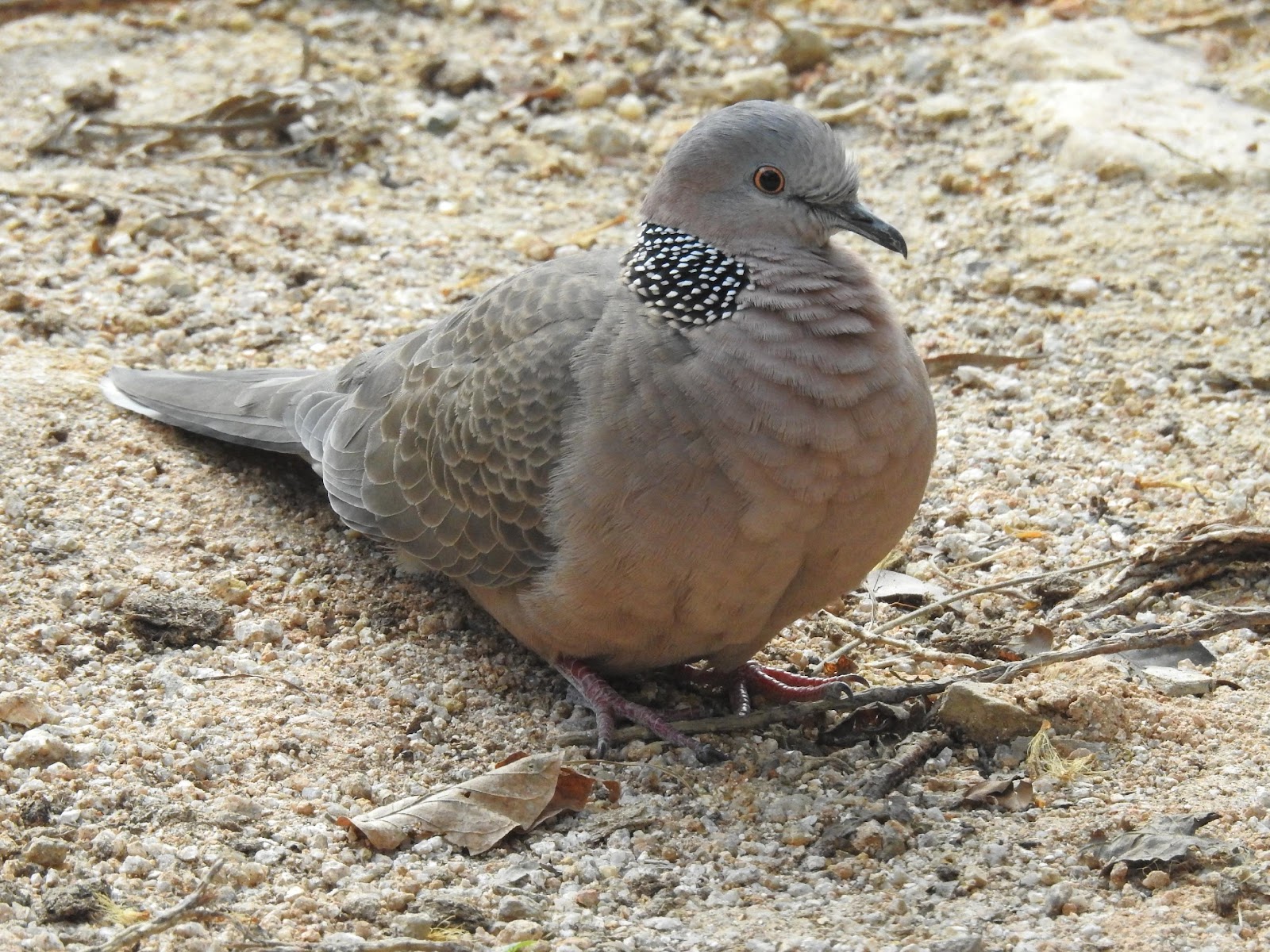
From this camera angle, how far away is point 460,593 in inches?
201

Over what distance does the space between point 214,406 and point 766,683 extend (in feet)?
6.89

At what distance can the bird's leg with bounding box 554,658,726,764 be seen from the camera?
4332mm

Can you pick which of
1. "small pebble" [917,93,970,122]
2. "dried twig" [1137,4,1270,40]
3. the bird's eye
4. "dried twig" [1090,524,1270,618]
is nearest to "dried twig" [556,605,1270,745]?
"dried twig" [1090,524,1270,618]

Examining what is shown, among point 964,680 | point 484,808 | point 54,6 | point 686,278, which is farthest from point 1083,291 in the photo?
point 54,6

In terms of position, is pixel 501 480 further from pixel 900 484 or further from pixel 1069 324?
pixel 1069 324

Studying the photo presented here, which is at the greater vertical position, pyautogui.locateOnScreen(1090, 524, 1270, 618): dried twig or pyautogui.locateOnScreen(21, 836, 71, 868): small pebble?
pyautogui.locateOnScreen(1090, 524, 1270, 618): dried twig

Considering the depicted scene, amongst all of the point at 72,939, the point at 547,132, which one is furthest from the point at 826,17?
the point at 72,939

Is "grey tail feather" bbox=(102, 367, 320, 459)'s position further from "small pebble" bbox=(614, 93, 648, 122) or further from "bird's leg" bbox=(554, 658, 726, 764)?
"small pebble" bbox=(614, 93, 648, 122)

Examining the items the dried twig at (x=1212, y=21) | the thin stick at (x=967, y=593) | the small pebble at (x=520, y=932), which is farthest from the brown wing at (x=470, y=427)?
the dried twig at (x=1212, y=21)

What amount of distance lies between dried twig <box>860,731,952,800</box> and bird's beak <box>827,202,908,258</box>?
131 centimetres

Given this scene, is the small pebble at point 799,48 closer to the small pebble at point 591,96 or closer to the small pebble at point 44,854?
the small pebble at point 591,96

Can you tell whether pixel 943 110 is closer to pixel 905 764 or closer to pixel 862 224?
pixel 862 224

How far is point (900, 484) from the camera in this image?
4.05 meters

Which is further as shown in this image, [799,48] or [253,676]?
[799,48]
